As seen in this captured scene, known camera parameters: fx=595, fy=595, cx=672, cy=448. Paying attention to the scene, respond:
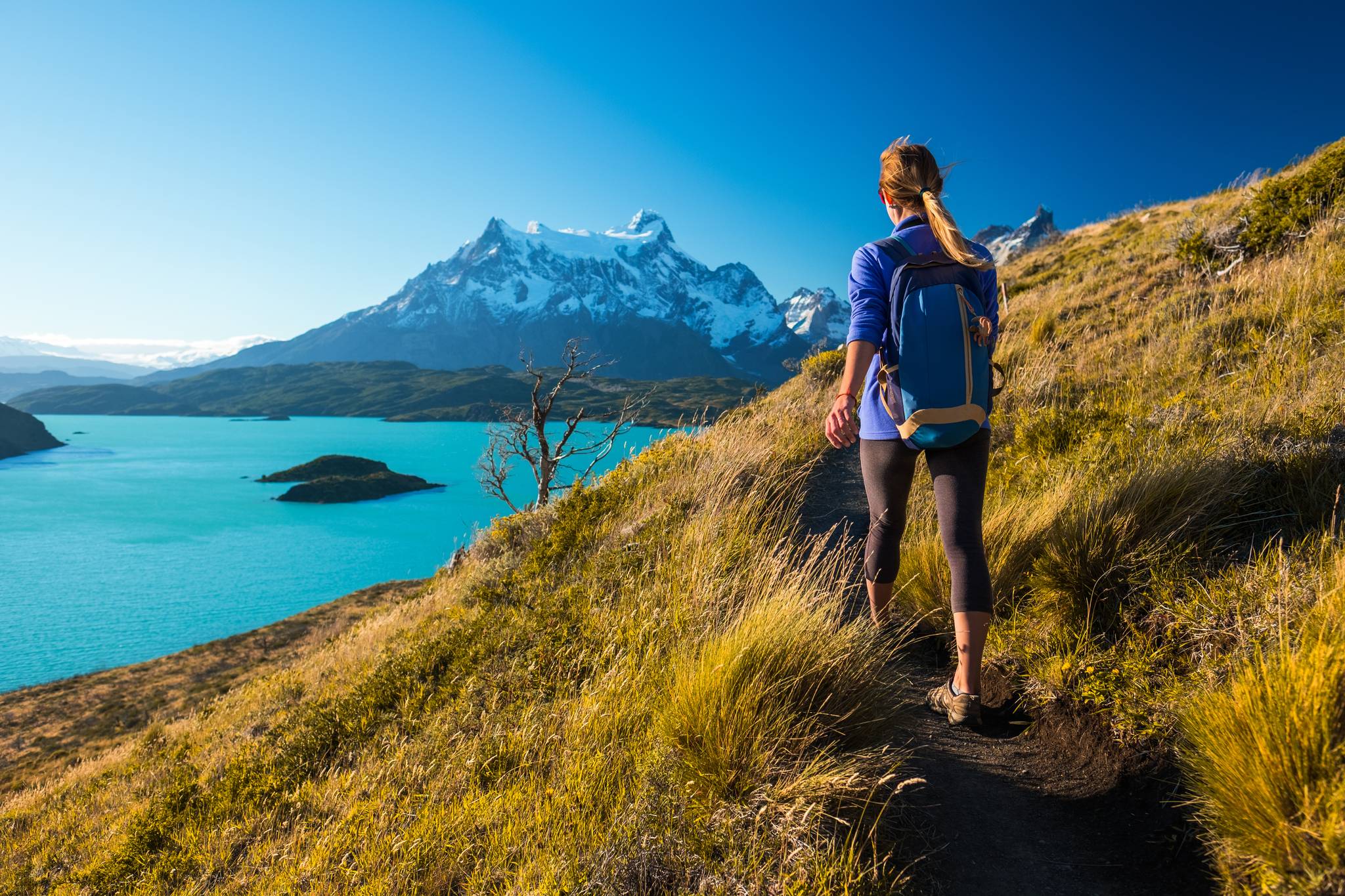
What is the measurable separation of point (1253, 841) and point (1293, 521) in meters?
2.03

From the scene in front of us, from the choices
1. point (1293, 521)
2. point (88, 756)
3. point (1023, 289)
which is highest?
point (1023, 289)

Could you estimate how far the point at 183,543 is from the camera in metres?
70.2

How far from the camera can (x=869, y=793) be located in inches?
76.5

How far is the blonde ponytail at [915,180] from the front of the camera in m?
2.40

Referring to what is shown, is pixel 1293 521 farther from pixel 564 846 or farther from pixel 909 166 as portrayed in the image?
pixel 564 846

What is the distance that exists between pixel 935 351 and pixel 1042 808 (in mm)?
1753

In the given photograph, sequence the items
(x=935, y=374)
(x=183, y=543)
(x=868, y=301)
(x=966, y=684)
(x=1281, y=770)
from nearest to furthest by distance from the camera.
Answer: (x=1281, y=770) < (x=935, y=374) < (x=868, y=301) < (x=966, y=684) < (x=183, y=543)

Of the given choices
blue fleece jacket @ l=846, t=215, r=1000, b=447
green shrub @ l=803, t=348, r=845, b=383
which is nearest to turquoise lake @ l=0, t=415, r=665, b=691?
green shrub @ l=803, t=348, r=845, b=383

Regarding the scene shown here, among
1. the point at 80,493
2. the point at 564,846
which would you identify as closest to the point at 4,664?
the point at 564,846

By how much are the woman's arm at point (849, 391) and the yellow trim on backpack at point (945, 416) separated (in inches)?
9.1

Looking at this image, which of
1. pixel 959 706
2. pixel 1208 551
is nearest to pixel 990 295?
pixel 1208 551

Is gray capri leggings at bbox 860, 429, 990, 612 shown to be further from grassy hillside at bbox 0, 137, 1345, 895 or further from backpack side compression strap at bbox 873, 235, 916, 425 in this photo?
grassy hillside at bbox 0, 137, 1345, 895

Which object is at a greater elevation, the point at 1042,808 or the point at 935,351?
the point at 935,351

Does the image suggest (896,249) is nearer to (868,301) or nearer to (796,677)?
(868,301)
